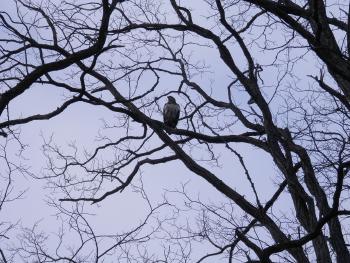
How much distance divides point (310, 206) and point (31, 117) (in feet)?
8.76

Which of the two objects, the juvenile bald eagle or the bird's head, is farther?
the bird's head

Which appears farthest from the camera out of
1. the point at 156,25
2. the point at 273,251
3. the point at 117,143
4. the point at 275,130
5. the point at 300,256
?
the point at 117,143

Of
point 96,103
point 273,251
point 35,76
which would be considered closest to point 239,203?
point 96,103

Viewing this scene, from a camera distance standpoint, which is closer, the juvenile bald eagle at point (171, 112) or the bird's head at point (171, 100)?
the juvenile bald eagle at point (171, 112)

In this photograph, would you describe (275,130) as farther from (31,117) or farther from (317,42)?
(31,117)

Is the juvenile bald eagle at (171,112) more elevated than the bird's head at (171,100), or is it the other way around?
the bird's head at (171,100)

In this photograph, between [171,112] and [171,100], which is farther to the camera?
[171,100]

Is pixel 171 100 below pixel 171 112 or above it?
above

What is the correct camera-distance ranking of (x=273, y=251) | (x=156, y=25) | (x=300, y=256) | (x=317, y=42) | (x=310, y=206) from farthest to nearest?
1. (x=156, y=25)
2. (x=310, y=206)
3. (x=300, y=256)
4. (x=317, y=42)
5. (x=273, y=251)

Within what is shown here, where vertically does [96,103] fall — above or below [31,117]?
above

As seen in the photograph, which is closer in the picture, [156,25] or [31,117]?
[31,117]

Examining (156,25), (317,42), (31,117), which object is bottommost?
(31,117)

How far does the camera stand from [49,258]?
5496 mm

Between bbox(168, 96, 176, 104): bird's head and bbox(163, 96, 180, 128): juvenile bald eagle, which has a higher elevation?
bbox(168, 96, 176, 104): bird's head
